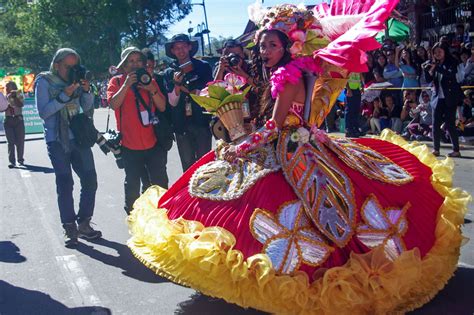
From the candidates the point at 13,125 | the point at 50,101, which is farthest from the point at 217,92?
the point at 13,125

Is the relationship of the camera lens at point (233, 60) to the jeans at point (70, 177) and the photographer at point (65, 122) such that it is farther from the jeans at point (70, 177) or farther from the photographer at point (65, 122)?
the jeans at point (70, 177)

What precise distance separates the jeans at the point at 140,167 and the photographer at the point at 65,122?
48 cm

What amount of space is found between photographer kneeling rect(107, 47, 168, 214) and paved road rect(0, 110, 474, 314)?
813 mm

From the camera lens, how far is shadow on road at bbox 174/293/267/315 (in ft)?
14.6

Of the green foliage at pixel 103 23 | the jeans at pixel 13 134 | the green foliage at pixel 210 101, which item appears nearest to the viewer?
the green foliage at pixel 210 101

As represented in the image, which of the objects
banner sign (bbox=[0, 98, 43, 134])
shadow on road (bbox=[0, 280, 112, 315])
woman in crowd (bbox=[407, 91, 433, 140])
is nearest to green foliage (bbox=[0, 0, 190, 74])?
banner sign (bbox=[0, 98, 43, 134])

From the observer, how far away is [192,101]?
713cm

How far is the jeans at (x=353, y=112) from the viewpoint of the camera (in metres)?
13.4

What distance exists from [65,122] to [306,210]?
3.24m

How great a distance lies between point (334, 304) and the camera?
383 cm

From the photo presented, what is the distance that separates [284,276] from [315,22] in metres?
1.99

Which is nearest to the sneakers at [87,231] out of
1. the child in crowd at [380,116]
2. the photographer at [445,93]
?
the photographer at [445,93]

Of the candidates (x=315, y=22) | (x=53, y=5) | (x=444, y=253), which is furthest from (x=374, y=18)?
(x=53, y=5)

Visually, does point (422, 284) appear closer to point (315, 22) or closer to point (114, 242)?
point (315, 22)
